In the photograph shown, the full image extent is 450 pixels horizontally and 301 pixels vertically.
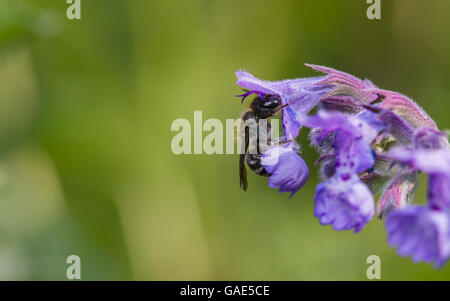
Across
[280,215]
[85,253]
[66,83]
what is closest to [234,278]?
[280,215]
